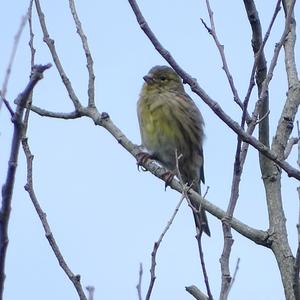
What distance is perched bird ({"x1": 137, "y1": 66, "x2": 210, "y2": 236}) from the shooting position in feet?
24.9

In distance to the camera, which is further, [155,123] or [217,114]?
[155,123]

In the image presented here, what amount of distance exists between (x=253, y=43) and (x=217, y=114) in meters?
0.97

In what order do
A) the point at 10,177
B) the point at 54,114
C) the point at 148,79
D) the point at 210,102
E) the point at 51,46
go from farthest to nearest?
the point at 148,79, the point at 54,114, the point at 51,46, the point at 210,102, the point at 10,177

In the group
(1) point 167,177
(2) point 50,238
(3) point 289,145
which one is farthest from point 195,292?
(1) point 167,177

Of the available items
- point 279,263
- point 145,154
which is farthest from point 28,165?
point 145,154

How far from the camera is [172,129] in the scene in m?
7.70

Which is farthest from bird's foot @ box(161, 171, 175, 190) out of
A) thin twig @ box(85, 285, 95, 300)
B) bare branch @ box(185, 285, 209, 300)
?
thin twig @ box(85, 285, 95, 300)

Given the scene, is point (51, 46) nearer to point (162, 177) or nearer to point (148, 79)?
point (162, 177)

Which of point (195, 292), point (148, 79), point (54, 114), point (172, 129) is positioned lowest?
point (195, 292)

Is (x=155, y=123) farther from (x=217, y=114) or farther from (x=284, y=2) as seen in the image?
(x=217, y=114)

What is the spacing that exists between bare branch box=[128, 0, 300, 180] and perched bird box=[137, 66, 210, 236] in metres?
3.75

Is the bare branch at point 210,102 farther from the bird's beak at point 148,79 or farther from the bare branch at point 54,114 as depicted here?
the bird's beak at point 148,79

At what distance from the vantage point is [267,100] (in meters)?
4.48

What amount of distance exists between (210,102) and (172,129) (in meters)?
4.24
